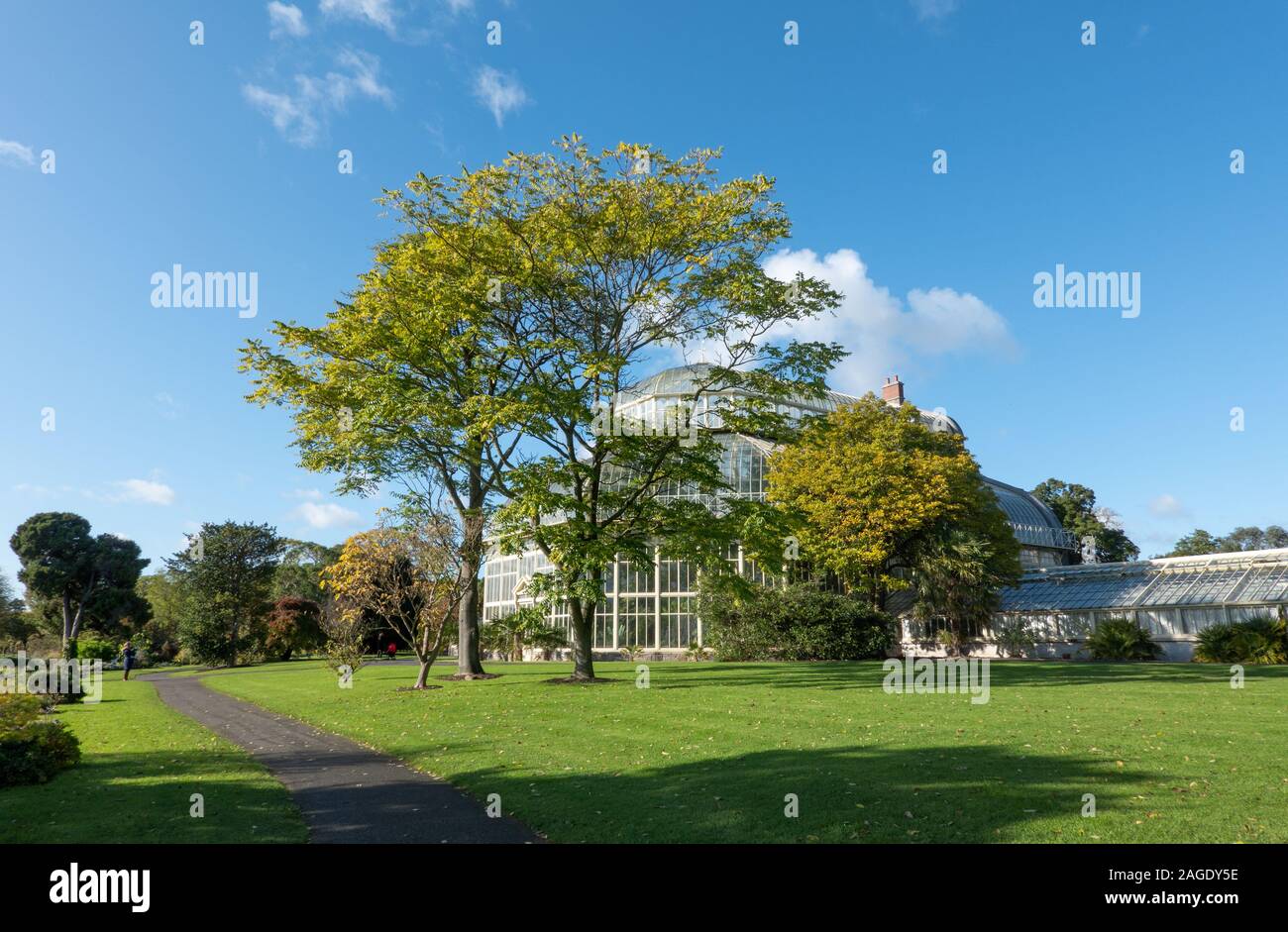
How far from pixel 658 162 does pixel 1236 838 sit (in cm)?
2017

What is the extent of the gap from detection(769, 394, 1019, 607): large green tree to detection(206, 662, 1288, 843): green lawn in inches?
572

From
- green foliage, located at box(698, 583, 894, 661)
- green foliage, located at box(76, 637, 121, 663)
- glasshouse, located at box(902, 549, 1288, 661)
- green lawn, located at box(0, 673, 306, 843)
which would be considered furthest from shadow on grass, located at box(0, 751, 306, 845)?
green foliage, located at box(76, 637, 121, 663)

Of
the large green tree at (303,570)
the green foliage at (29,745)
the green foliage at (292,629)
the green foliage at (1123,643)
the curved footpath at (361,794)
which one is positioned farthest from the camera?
the large green tree at (303,570)

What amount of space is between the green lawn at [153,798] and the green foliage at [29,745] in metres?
0.20

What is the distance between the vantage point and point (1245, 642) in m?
29.2

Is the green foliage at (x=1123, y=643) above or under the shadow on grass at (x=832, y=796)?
under

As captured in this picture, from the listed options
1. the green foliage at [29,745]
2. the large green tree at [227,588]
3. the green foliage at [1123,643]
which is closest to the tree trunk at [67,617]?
the large green tree at [227,588]

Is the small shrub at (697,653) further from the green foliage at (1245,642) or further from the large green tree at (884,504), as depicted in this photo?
the green foliage at (1245,642)

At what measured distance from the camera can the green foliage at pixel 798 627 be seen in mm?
33656

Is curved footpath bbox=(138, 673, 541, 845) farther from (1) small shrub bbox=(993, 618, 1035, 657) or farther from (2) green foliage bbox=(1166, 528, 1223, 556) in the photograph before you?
(2) green foliage bbox=(1166, 528, 1223, 556)

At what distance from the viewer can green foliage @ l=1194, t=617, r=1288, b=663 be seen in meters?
28.9

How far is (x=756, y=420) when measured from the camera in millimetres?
20922

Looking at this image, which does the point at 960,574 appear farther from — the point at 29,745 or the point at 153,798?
the point at 29,745
